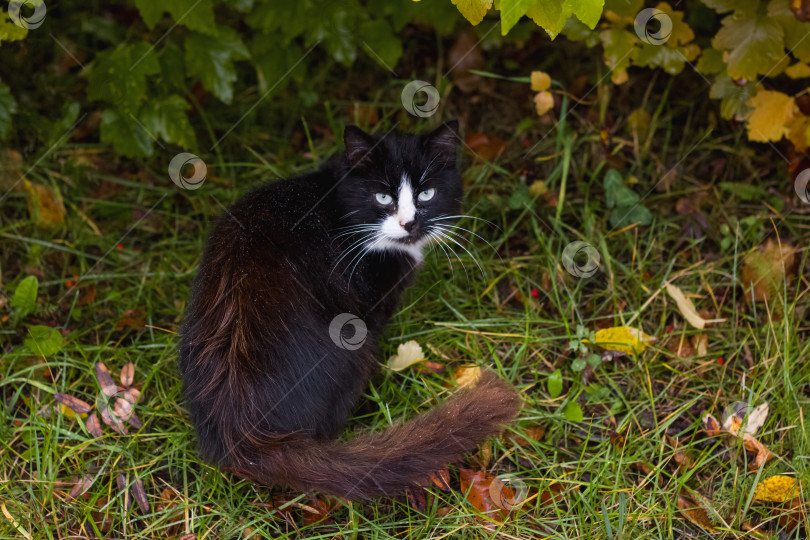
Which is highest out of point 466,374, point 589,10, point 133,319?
point 589,10

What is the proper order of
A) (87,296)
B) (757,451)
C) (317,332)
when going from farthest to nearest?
(87,296) < (757,451) < (317,332)

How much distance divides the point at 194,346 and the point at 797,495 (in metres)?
2.14

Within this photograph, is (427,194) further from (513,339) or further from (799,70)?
(799,70)

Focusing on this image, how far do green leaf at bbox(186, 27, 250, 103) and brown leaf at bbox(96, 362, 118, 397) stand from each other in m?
1.25

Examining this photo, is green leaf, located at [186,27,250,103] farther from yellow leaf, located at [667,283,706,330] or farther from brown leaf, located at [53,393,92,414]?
yellow leaf, located at [667,283,706,330]

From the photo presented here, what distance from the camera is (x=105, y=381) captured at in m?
2.82

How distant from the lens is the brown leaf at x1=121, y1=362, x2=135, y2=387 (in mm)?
2828

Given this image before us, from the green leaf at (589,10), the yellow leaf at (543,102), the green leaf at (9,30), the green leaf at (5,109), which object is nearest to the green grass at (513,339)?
the yellow leaf at (543,102)

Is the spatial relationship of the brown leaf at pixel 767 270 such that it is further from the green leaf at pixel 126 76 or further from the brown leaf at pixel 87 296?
the brown leaf at pixel 87 296

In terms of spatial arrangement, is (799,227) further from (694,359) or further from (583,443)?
(583,443)

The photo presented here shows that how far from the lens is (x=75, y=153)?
12.1ft

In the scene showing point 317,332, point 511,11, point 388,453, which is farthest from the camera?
point 317,332

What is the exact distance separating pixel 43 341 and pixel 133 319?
1.24 ft

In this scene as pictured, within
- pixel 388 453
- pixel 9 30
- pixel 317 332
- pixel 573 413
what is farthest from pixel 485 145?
pixel 9 30
